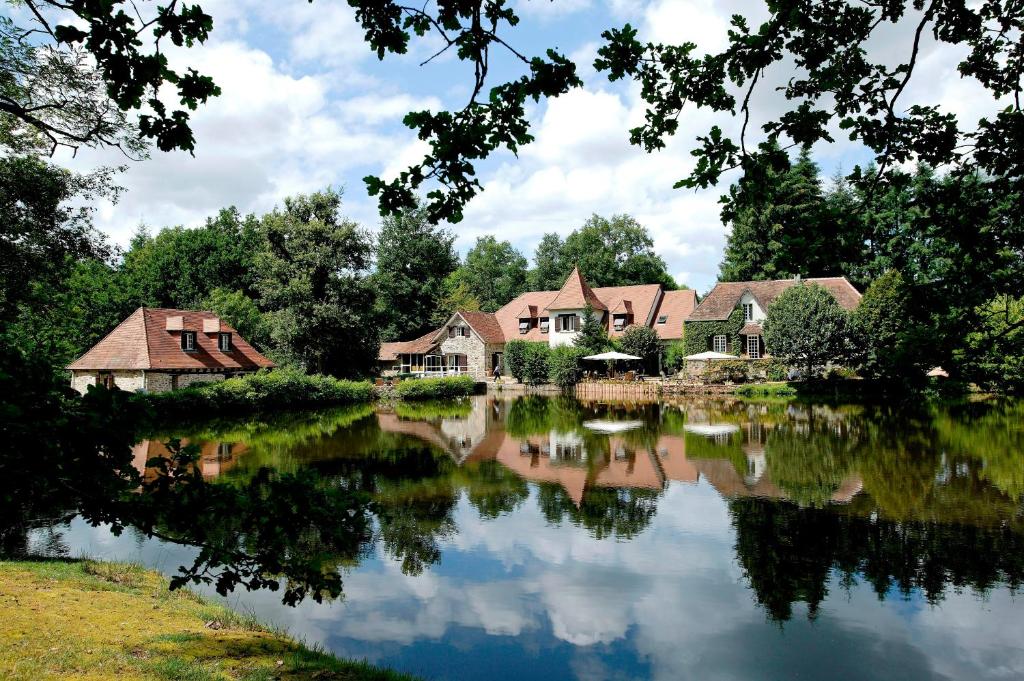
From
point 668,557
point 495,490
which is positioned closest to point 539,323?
point 495,490

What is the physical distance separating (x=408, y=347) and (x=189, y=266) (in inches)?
791

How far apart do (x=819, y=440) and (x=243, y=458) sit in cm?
1863

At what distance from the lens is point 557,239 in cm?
7212

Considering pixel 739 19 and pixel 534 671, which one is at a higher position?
pixel 739 19

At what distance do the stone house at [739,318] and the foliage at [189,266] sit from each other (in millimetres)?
36052

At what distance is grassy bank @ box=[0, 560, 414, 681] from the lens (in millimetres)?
5887

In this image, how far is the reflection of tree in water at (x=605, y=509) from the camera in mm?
12891

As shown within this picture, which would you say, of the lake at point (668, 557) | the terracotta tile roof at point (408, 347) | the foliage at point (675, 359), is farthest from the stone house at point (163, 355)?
the foliage at point (675, 359)

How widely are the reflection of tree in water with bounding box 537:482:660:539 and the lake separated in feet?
0.24

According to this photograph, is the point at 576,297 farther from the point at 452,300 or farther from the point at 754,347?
the point at 452,300

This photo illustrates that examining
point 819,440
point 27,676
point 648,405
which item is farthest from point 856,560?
point 648,405

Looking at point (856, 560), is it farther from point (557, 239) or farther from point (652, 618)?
point (557, 239)

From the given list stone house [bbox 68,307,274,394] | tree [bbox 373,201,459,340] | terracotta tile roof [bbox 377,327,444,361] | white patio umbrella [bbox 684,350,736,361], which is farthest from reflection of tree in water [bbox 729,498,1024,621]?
tree [bbox 373,201,459,340]

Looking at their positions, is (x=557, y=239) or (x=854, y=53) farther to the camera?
(x=557, y=239)
